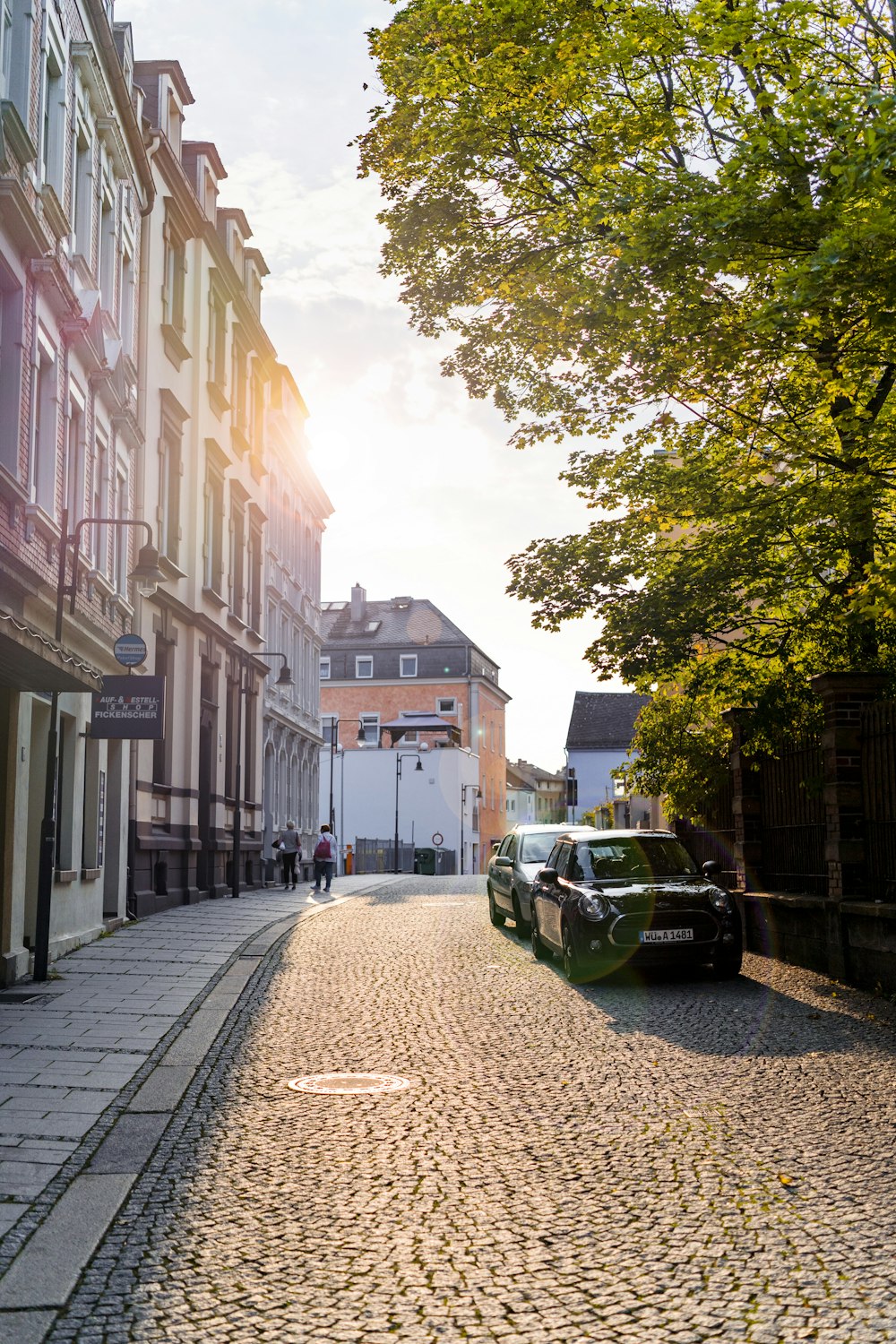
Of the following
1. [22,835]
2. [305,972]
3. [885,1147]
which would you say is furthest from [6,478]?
[885,1147]

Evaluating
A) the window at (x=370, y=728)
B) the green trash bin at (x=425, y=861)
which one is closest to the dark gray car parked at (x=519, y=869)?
the green trash bin at (x=425, y=861)

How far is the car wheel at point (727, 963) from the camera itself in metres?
13.9

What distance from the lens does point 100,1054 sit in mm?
9641

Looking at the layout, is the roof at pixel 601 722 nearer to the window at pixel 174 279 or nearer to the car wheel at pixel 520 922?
the window at pixel 174 279

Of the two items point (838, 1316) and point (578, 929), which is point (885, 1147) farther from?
point (578, 929)

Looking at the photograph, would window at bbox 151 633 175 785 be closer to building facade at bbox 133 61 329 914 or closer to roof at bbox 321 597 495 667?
building facade at bbox 133 61 329 914

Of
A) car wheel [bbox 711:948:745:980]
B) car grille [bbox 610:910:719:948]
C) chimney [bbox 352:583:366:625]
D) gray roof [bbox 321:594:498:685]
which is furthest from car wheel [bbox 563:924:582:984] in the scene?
chimney [bbox 352:583:366:625]

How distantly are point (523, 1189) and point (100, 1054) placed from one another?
457cm

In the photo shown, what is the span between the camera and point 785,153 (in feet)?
31.3

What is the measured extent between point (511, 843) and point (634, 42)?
12.0 m

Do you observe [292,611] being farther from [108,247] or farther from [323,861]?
[108,247]

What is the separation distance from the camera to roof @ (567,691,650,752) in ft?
298

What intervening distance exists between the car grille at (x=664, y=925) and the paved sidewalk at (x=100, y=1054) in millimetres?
3738

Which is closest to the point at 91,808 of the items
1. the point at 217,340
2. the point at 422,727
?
the point at 217,340
